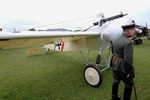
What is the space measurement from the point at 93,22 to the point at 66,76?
216cm

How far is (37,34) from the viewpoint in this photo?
452 centimetres

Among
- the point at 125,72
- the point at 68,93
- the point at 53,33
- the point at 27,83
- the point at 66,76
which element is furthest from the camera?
the point at 66,76

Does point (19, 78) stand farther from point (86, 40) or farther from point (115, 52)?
point (115, 52)

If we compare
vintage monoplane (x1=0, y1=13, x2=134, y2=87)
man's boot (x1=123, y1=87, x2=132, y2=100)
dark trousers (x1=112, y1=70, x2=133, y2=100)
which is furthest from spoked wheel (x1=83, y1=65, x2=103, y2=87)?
man's boot (x1=123, y1=87, x2=132, y2=100)

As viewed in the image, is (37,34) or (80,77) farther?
(80,77)

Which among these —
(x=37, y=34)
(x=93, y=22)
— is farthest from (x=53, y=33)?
(x=93, y=22)

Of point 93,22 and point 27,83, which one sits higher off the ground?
point 93,22

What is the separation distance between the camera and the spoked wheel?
5781 mm

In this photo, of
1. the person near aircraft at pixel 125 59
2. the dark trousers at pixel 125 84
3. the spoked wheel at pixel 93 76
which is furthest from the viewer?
the spoked wheel at pixel 93 76

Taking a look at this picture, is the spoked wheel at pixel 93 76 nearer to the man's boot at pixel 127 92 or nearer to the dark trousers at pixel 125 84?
the dark trousers at pixel 125 84

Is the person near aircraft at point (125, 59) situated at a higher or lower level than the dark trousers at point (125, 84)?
higher

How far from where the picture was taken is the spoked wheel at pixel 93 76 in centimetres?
578

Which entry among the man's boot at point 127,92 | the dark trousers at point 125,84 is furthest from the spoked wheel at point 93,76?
the man's boot at point 127,92

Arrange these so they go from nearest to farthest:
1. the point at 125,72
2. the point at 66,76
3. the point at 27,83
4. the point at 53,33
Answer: the point at 125,72 < the point at 53,33 < the point at 27,83 < the point at 66,76
